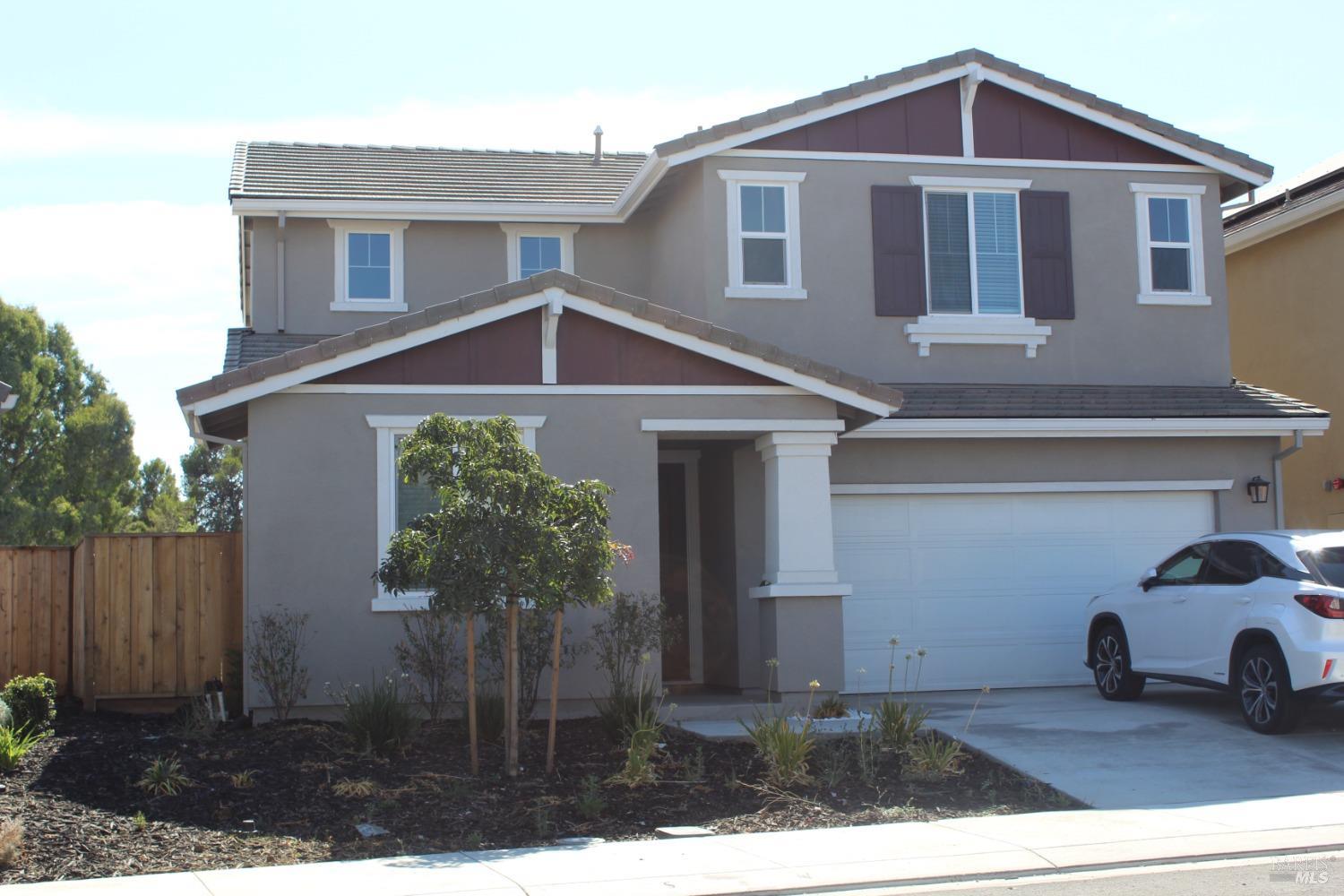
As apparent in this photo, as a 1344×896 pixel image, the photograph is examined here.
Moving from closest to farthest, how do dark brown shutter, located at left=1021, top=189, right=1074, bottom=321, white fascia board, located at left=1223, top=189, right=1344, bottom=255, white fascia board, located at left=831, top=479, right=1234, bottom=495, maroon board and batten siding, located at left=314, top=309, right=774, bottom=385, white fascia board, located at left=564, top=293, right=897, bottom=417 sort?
maroon board and batten siding, located at left=314, top=309, right=774, bottom=385
white fascia board, located at left=564, top=293, right=897, bottom=417
white fascia board, located at left=831, top=479, right=1234, bottom=495
dark brown shutter, located at left=1021, top=189, right=1074, bottom=321
white fascia board, located at left=1223, top=189, right=1344, bottom=255

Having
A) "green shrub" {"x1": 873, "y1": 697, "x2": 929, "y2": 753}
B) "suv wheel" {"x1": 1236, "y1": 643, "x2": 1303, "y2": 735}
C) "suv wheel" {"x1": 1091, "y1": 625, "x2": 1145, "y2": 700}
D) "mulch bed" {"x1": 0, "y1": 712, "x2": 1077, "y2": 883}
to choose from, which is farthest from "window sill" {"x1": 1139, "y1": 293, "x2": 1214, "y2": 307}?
"mulch bed" {"x1": 0, "y1": 712, "x2": 1077, "y2": 883}

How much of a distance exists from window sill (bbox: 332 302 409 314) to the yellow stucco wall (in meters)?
12.1

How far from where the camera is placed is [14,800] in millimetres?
8812

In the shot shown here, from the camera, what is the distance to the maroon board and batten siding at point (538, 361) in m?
12.5

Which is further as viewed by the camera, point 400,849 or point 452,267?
point 452,267

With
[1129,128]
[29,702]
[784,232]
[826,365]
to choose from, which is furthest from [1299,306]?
[29,702]

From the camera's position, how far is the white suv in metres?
10.7

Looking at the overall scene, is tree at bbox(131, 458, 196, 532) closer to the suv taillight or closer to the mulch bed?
the mulch bed

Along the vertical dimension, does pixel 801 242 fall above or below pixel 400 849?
above

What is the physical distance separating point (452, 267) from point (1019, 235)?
7.30 m

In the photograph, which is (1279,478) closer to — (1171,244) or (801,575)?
(1171,244)

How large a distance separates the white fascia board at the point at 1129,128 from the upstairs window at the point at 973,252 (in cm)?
134

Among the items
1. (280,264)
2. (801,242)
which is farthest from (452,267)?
(801,242)

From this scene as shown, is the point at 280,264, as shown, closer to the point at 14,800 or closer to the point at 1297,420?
the point at 14,800
